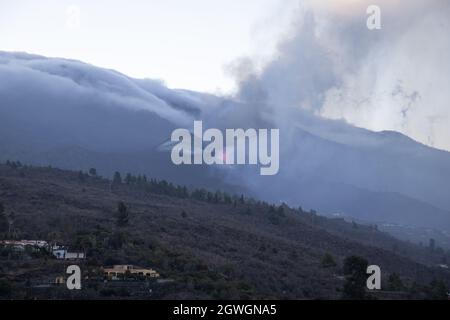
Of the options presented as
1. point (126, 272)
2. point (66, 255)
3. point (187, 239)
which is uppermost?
point (187, 239)

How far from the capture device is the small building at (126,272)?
92125 millimetres

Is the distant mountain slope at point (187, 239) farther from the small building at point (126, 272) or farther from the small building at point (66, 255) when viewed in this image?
the small building at point (126, 272)

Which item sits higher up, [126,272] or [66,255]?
[66,255]

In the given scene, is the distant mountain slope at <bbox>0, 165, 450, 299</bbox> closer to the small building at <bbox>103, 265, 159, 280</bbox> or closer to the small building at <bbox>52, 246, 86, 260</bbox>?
the small building at <bbox>52, 246, 86, 260</bbox>

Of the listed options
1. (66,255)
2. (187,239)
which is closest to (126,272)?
(66,255)

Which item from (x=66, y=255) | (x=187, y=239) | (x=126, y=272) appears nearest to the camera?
(x=126, y=272)

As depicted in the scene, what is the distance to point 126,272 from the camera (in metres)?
93.0

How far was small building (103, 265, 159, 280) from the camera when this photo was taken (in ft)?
302

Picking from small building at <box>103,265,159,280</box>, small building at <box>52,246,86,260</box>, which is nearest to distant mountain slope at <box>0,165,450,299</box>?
small building at <box>52,246,86,260</box>

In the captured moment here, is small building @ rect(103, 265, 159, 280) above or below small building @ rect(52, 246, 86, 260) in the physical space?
below

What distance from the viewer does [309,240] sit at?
553 feet

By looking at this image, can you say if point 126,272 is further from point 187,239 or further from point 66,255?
point 187,239
